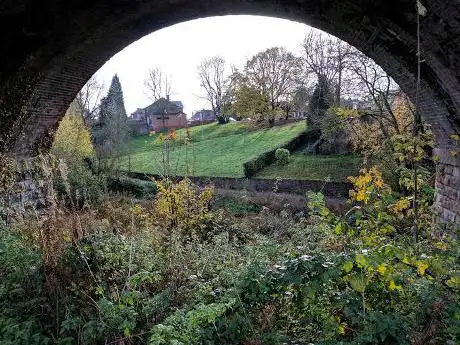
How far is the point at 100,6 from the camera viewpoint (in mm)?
4438

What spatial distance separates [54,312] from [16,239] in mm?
1465

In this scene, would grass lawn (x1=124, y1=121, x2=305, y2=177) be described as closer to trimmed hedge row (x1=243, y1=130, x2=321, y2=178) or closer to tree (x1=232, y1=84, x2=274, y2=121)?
trimmed hedge row (x1=243, y1=130, x2=321, y2=178)

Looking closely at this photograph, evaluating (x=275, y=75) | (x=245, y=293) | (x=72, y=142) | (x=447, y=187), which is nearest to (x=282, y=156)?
(x=72, y=142)

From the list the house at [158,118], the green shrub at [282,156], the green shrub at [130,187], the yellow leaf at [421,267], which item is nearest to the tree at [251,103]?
the green shrub at [282,156]

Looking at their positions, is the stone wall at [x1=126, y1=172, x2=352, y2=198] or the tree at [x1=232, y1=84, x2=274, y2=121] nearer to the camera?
the stone wall at [x1=126, y1=172, x2=352, y2=198]

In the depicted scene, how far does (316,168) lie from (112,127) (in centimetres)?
1621

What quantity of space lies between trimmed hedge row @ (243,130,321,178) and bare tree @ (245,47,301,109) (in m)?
8.28

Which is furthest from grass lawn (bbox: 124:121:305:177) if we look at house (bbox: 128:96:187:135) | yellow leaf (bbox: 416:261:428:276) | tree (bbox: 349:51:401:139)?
yellow leaf (bbox: 416:261:428:276)

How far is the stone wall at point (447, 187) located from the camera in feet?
15.9

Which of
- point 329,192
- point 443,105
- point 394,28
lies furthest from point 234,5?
point 329,192

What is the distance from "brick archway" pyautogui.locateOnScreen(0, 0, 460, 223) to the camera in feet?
13.5

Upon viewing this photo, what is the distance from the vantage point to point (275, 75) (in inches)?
1300

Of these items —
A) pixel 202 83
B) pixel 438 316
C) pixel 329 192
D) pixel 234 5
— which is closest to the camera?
pixel 438 316

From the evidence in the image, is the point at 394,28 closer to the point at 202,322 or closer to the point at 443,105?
the point at 443,105
